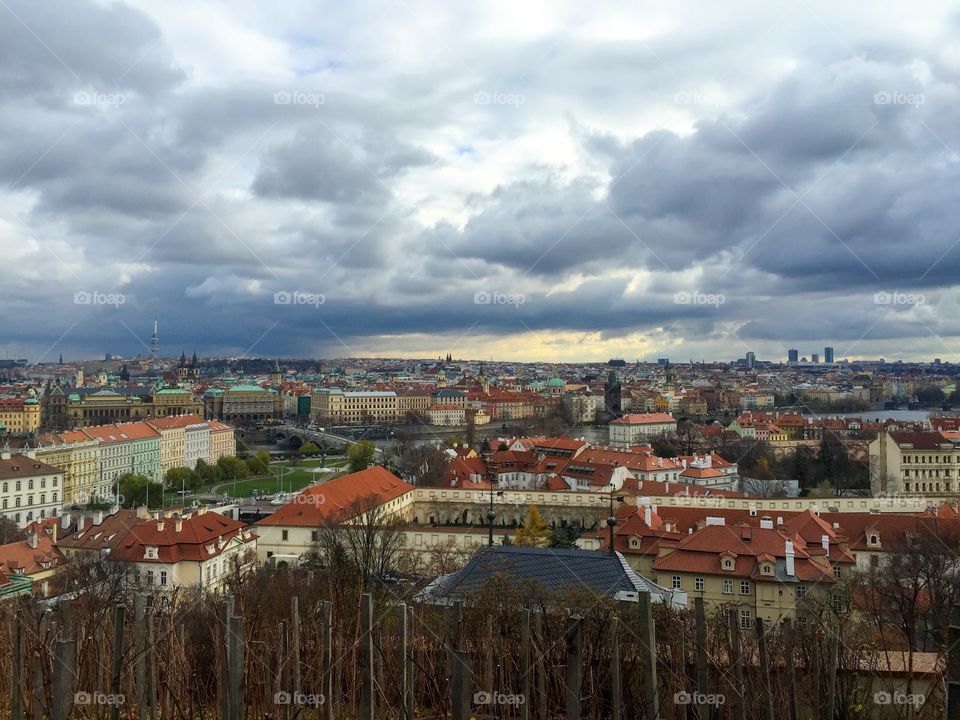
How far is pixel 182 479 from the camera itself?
4078 centimetres

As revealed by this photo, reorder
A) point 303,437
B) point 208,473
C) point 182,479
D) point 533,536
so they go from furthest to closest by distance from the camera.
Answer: point 303,437 → point 208,473 → point 182,479 → point 533,536

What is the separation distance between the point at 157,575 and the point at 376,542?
16.1 feet

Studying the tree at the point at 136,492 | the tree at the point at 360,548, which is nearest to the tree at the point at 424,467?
the tree at the point at 136,492

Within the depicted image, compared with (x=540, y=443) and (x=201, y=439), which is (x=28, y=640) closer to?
(x=540, y=443)

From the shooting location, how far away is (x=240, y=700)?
4.97 m

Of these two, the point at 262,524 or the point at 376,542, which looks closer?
the point at 376,542

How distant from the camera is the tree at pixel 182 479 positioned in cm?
4084

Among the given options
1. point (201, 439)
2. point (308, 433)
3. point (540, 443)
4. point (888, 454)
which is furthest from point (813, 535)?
point (308, 433)

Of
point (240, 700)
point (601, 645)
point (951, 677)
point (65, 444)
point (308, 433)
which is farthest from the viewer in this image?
point (308, 433)

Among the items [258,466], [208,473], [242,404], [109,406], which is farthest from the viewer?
[242,404]

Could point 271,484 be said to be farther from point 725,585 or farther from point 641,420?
point 641,420

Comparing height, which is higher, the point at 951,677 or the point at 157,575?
the point at 951,677

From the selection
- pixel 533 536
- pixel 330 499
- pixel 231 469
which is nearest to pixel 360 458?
pixel 231 469

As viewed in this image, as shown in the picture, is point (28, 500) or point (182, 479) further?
point (182, 479)
